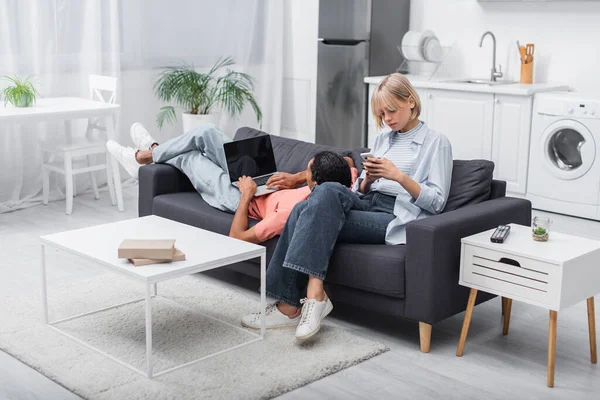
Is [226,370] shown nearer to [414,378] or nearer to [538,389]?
[414,378]

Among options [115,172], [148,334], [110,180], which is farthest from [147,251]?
[110,180]

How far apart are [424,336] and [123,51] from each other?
3.71 m

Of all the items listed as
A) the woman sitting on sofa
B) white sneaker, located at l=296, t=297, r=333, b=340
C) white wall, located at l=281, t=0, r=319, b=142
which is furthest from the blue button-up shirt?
white wall, located at l=281, t=0, r=319, b=142

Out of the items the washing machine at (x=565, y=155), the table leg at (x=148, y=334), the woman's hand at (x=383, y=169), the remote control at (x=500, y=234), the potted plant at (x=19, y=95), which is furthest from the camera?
the washing machine at (x=565, y=155)

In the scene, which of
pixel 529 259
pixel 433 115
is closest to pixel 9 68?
pixel 433 115

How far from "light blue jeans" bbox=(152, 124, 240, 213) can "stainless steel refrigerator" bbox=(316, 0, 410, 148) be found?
2.40m

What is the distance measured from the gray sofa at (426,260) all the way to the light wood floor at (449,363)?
15 cm

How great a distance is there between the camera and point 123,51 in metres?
5.91

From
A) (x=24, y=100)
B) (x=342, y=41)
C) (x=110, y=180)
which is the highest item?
(x=342, y=41)

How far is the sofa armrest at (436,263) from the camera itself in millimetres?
2885

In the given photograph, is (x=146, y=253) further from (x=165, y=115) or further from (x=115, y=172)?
(x=165, y=115)

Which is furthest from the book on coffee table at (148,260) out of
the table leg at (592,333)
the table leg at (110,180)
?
the table leg at (110,180)

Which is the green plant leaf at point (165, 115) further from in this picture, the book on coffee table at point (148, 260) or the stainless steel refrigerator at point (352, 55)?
the book on coffee table at point (148, 260)

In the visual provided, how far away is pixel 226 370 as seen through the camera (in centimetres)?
284
